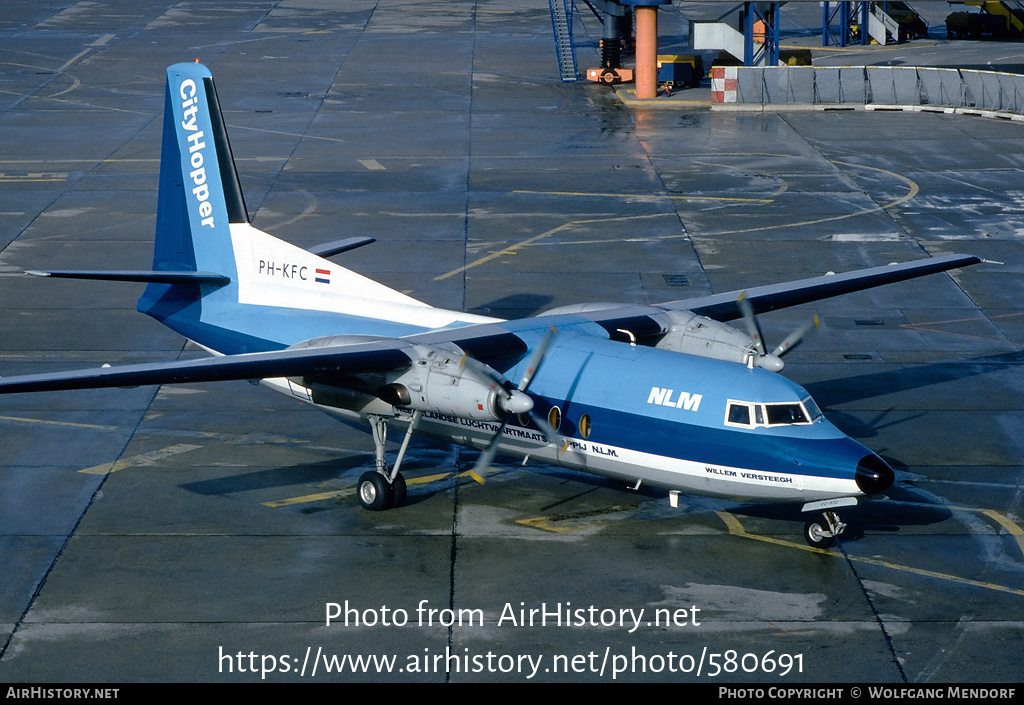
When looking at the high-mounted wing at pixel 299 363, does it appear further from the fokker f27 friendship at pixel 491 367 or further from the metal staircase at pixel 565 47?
the metal staircase at pixel 565 47

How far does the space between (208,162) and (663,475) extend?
12235 mm

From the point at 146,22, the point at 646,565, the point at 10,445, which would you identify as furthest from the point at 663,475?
the point at 146,22

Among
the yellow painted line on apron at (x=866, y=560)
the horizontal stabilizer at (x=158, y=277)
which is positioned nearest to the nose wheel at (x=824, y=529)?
the yellow painted line on apron at (x=866, y=560)

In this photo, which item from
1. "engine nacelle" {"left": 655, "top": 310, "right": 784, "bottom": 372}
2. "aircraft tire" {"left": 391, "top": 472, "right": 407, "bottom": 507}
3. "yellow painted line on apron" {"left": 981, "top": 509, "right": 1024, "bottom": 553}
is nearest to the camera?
"yellow painted line on apron" {"left": 981, "top": 509, "right": 1024, "bottom": 553}

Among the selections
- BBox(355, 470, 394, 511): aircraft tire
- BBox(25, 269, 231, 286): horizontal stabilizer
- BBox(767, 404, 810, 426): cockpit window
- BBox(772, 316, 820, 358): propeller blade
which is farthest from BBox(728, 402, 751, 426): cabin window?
BBox(25, 269, 231, 286): horizontal stabilizer

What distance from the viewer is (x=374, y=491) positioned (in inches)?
898

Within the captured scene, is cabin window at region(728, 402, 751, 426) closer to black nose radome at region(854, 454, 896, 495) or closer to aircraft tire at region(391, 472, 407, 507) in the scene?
black nose radome at region(854, 454, 896, 495)

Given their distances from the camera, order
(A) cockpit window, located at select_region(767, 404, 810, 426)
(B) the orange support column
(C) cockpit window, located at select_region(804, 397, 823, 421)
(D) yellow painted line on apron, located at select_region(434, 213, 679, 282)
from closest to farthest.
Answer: (A) cockpit window, located at select_region(767, 404, 810, 426) < (C) cockpit window, located at select_region(804, 397, 823, 421) < (D) yellow painted line on apron, located at select_region(434, 213, 679, 282) < (B) the orange support column

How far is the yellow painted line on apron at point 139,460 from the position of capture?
2473 cm

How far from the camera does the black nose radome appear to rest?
65.6 feet

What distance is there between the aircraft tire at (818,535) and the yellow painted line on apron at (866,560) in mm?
122

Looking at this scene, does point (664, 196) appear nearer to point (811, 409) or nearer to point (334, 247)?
point (334, 247)

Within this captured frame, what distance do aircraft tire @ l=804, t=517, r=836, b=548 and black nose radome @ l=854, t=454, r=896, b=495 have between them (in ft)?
4.63

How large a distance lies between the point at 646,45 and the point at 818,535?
4487 centimetres
